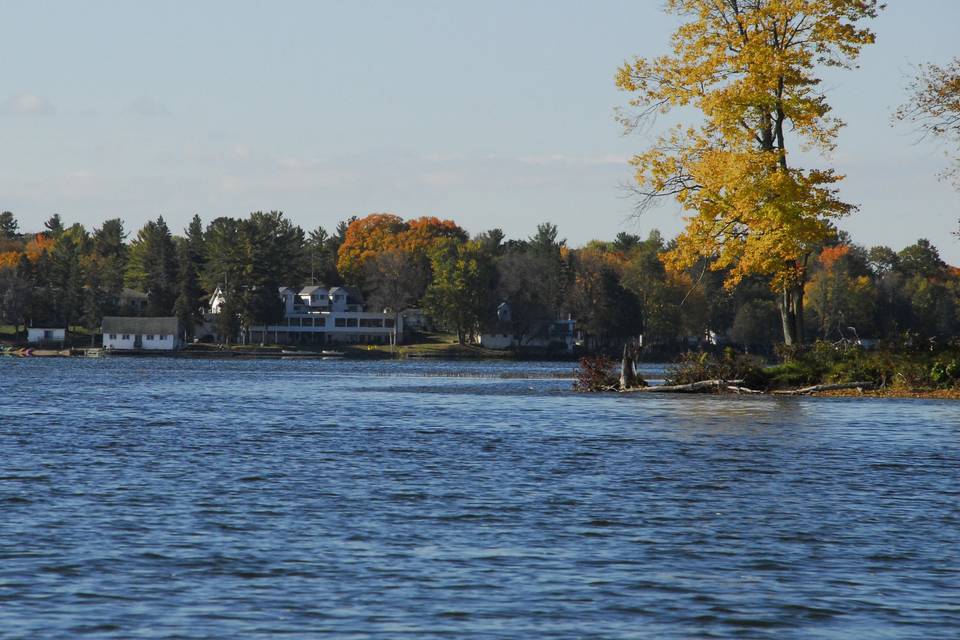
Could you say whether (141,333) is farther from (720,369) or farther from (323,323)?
(720,369)

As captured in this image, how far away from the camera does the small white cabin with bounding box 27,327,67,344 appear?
176750 millimetres

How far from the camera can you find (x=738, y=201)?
4862 centimetres

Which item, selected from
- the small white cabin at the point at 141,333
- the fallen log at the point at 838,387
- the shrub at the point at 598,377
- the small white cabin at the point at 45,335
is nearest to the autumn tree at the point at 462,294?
the small white cabin at the point at 141,333

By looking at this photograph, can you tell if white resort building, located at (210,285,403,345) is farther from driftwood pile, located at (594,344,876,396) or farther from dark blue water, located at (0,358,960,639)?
dark blue water, located at (0,358,960,639)

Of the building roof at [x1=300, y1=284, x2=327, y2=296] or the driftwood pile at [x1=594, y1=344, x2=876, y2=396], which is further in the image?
the building roof at [x1=300, y1=284, x2=327, y2=296]

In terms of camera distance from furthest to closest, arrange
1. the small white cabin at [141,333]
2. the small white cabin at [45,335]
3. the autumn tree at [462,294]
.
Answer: the small white cabin at [45,335]
the autumn tree at [462,294]
the small white cabin at [141,333]

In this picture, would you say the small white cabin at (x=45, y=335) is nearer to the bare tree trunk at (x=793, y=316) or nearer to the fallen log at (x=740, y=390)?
the bare tree trunk at (x=793, y=316)

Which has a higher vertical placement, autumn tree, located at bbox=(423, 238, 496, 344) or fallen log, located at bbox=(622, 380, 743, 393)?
autumn tree, located at bbox=(423, 238, 496, 344)

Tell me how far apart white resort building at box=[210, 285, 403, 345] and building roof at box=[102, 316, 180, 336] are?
15.4 m

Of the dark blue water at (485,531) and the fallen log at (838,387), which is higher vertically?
the fallen log at (838,387)

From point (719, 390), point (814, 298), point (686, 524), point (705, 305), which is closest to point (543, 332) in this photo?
point (705, 305)

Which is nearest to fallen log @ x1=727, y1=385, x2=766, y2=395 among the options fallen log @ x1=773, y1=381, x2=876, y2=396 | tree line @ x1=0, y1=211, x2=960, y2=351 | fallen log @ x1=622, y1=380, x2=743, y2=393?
fallen log @ x1=622, y1=380, x2=743, y2=393

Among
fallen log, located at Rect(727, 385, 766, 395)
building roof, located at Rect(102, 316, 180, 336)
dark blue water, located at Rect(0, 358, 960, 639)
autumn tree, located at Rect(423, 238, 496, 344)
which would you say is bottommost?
dark blue water, located at Rect(0, 358, 960, 639)

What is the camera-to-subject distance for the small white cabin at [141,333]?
169875 mm
